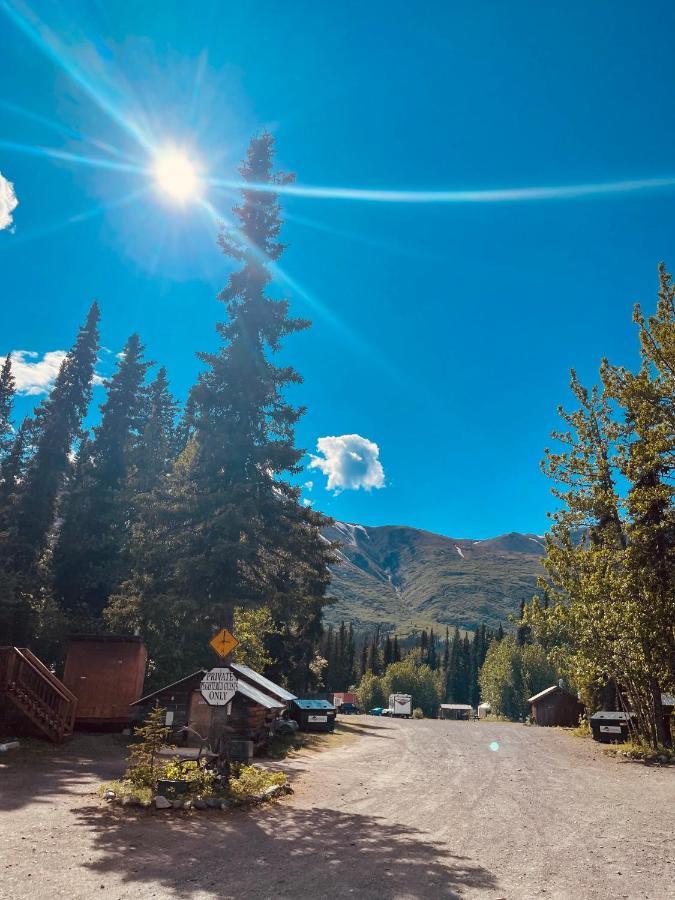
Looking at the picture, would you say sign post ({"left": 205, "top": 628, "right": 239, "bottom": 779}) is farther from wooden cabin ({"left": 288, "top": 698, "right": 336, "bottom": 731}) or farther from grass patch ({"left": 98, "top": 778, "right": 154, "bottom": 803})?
wooden cabin ({"left": 288, "top": 698, "right": 336, "bottom": 731})

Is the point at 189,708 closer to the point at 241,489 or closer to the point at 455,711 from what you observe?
the point at 241,489

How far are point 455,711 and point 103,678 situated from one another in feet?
339

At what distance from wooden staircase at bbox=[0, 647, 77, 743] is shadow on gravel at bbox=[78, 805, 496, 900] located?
11330 millimetres

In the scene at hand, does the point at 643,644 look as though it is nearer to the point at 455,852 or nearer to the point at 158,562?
the point at 455,852

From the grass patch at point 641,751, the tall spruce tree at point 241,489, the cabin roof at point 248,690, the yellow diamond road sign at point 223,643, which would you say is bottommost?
the grass patch at point 641,751

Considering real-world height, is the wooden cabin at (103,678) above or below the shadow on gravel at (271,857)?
above

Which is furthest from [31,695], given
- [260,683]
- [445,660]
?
[445,660]

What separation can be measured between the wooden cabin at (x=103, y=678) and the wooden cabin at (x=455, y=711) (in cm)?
9562

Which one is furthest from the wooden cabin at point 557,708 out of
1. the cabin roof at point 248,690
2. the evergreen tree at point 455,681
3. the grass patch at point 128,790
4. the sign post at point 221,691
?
the evergreen tree at point 455,681

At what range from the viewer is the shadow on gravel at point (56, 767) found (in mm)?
13266

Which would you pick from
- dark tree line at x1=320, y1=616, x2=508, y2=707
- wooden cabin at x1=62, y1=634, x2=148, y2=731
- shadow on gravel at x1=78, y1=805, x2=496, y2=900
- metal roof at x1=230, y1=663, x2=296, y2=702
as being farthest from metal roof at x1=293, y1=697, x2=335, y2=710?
dark tree line at x1=320, y1=616, x2=508, y2=707

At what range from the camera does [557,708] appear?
58031mm

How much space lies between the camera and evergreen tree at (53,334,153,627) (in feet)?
117

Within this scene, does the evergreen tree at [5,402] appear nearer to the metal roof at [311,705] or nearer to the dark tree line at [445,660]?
the metal roof at [311,705]
